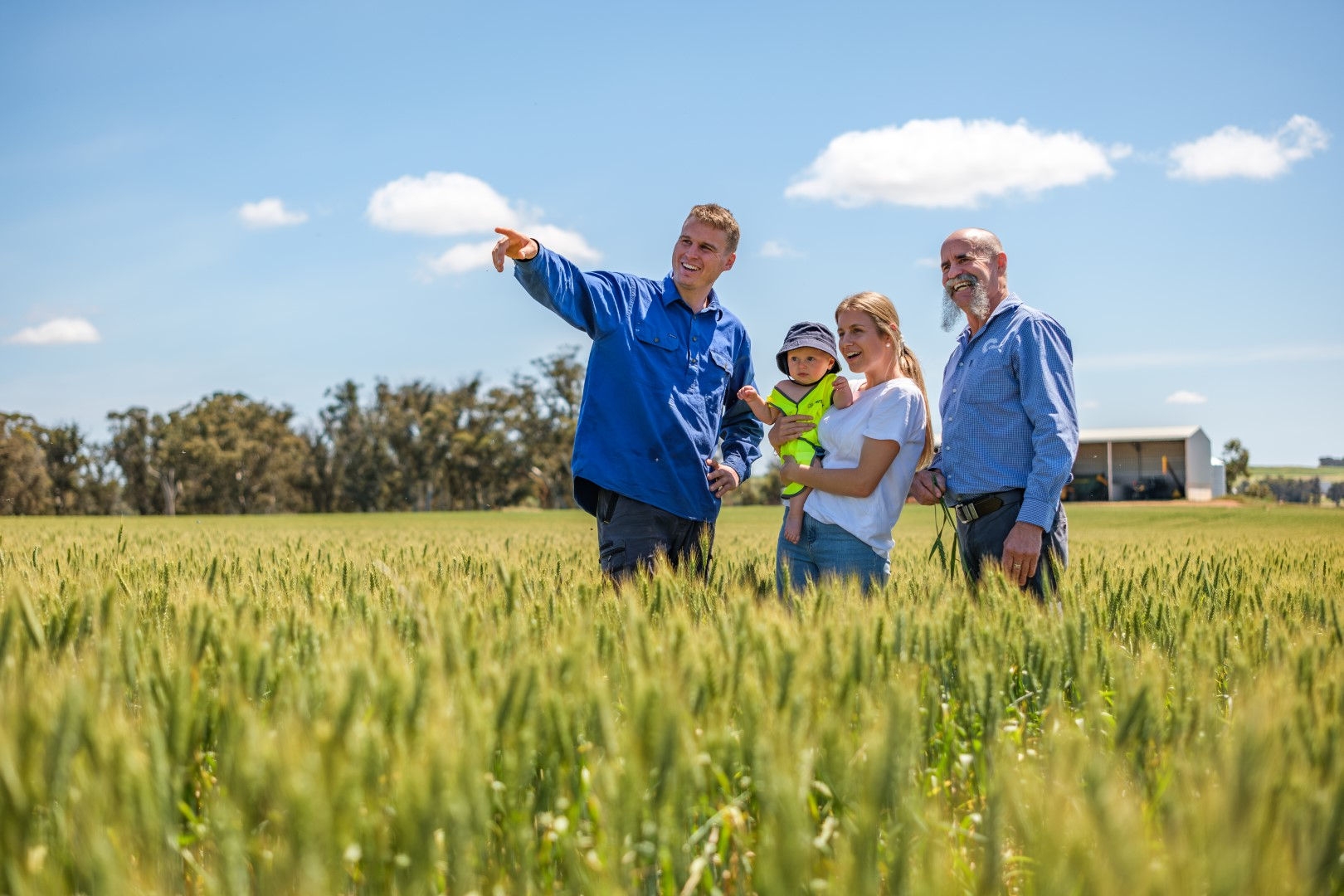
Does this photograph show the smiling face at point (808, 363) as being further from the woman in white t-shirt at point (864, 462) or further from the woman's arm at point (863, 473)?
the woman's arm at point (863, 473)

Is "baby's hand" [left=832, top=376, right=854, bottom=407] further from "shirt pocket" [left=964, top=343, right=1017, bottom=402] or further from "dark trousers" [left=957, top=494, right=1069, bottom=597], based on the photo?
"dark trousers" [left=957, top=494, right=1069, bottom=597]

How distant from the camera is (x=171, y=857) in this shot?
1.48 m

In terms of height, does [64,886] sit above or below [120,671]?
below

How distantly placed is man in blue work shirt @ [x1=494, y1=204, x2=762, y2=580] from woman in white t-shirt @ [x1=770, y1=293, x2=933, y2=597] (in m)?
0.53

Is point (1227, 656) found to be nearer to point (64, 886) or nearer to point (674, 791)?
point (674, 791)

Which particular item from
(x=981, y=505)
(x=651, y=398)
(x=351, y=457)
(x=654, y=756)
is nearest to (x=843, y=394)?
(x=981, y=505)

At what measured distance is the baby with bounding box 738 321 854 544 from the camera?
4.36 m

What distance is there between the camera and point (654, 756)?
1.60m

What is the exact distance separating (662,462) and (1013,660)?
A: 2.11 metres

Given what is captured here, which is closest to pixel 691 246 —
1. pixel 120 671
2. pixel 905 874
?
pixel 120 671

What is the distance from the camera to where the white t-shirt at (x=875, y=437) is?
407 cm

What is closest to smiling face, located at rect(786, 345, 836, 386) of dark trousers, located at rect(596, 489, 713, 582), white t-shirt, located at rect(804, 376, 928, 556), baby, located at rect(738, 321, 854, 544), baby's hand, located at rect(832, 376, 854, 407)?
baby, located at rect(738, 321, 854, 544)

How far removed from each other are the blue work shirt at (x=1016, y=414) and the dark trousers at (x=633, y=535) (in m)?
1.30

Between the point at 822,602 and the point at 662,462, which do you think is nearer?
the point at 822,602
